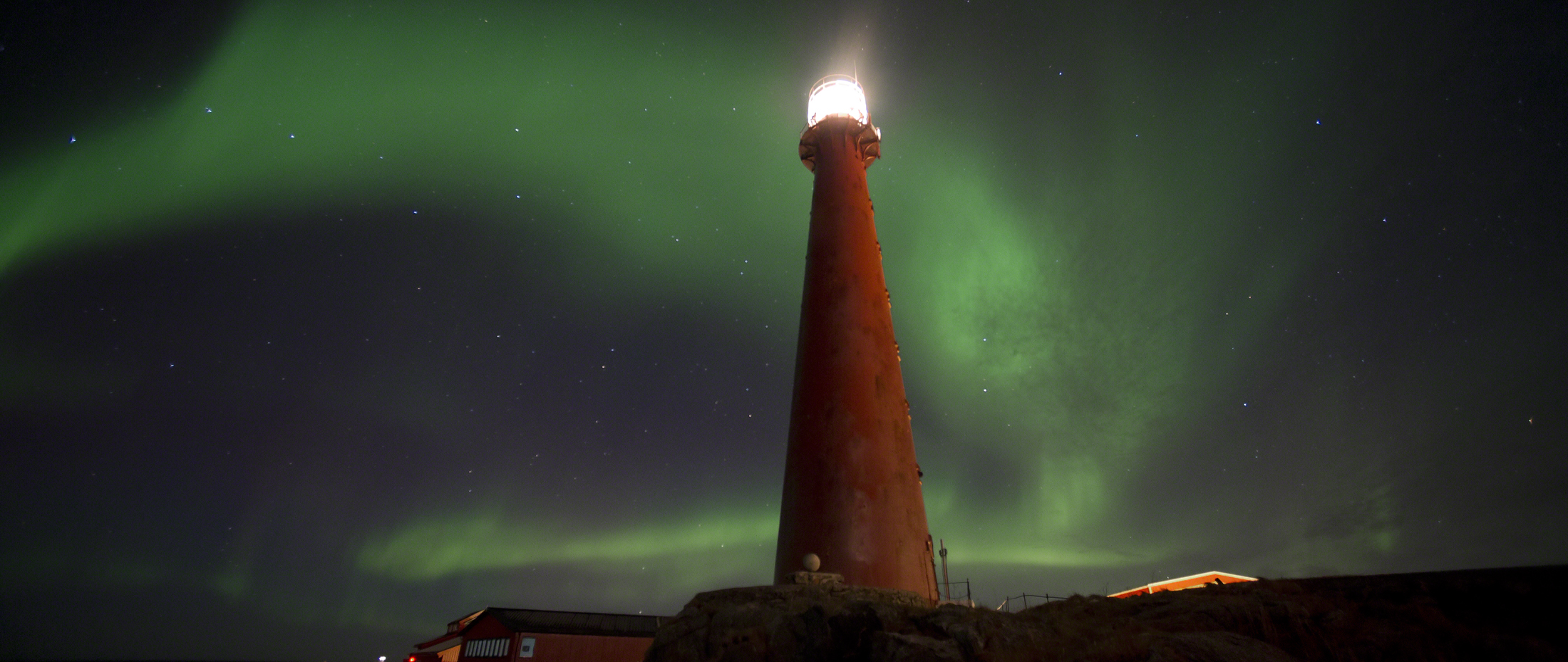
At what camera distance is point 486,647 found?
31.1 metres

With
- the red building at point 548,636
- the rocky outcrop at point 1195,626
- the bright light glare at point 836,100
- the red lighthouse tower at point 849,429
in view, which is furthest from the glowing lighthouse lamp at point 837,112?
the red building at point 548,636

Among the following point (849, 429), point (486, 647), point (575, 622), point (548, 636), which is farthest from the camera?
point (575, 622)

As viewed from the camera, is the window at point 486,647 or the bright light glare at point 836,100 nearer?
the bright light glare at point 836,100

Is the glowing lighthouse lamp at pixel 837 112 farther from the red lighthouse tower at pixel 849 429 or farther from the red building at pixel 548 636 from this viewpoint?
the red building at pixel 548 636

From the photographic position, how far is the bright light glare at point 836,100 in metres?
19.8

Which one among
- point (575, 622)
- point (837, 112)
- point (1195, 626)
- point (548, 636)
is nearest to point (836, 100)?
point (837, 112)

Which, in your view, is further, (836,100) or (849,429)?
(836,100)

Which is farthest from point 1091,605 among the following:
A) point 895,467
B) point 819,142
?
point 819,142

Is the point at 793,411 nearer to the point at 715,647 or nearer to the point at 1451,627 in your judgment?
the point at 715,647

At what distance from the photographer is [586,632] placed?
105ft

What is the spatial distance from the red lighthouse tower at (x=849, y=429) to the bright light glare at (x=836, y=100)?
3.42 meters

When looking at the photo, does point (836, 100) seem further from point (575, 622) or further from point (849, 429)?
point (575, 622)

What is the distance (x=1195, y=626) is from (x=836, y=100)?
1681 centimetres

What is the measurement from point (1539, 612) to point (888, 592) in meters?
7.70
